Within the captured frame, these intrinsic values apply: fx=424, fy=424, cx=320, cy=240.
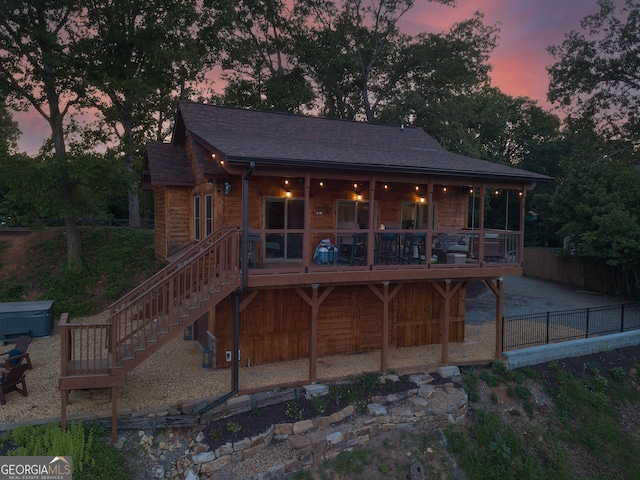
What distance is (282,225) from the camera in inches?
456

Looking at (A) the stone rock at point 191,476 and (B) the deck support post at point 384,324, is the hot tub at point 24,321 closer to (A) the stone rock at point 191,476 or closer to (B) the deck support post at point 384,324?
(A) the stone rock at point 191,476

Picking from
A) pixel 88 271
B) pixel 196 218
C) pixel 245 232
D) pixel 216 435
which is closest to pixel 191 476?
pixel 216 435

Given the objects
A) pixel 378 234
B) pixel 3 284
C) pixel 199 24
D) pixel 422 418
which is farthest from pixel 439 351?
pixel 199 24

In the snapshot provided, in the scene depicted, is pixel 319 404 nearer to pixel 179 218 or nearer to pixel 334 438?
pixel 334 438

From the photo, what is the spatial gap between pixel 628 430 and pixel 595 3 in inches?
867

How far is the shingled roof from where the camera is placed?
9594 mm

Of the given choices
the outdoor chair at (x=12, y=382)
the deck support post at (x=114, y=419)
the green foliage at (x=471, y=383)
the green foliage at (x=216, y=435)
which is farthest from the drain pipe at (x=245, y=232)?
the green foliage at (x=471, y=383)

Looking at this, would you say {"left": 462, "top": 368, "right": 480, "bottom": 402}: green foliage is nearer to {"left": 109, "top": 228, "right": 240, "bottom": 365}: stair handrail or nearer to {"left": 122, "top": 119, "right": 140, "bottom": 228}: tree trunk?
{"left": 109, "top": 228, "right": 240, "bottom": 365}: stair handrail

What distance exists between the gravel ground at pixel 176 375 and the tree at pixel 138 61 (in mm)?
Result: 8468

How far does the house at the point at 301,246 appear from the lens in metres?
9.02

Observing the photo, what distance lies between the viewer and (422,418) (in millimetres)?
9758

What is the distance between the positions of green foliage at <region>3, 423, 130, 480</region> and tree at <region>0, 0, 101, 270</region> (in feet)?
36.7

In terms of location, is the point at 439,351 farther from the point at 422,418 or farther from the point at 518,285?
the point at 518,285

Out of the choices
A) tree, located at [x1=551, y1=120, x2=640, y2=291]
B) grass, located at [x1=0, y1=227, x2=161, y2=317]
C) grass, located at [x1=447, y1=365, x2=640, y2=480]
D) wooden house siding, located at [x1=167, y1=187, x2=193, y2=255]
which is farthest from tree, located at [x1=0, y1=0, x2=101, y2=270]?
tree, located at [x1=551, y1=120, x2=640, y2=291]
